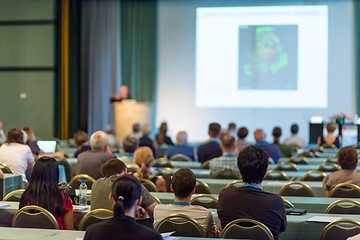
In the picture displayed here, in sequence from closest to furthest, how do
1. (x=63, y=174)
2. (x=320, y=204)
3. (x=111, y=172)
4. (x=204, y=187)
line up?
(x=111, y=172) → (x=320, y=204) → (x=204, y=187) → (x=63, y=174)

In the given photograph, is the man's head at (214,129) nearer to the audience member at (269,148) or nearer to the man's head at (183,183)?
the audience member at (269,148)

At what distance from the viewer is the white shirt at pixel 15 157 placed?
6.88 m

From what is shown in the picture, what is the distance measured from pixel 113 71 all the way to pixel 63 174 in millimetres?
9477

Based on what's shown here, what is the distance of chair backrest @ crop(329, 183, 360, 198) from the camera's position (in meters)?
5.33

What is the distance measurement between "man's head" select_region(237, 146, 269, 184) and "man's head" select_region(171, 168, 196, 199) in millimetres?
336

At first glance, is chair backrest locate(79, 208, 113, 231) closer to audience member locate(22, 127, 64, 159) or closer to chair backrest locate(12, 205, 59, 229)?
chair backrest locate(12, 205, 59, 229)

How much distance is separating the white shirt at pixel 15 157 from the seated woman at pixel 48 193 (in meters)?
2.73

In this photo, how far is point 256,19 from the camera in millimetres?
15609

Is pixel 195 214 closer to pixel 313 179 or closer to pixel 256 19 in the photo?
pixel 313 179

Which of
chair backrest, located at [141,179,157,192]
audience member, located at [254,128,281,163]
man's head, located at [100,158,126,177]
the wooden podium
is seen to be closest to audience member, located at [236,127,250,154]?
audience member, located at [254,128,281,163]

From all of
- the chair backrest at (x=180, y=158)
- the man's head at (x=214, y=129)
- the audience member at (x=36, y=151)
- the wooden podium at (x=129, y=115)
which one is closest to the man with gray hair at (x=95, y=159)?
the audience member at (x=36, y=151)

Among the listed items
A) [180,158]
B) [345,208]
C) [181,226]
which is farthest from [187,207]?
[180,158]

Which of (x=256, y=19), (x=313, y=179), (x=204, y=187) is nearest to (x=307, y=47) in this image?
(x=256, y=19)

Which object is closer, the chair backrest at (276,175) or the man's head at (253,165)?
the man's head at (253,165)
